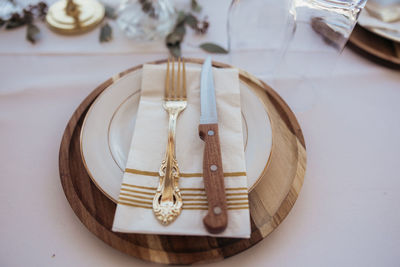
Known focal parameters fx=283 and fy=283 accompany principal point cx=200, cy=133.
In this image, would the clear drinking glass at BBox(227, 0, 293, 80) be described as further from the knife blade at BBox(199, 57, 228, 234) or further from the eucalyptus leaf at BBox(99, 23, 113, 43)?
the eucalyptus leaf at BBox(99, 23, 113, 43)

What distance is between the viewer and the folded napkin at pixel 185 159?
1.25 feet

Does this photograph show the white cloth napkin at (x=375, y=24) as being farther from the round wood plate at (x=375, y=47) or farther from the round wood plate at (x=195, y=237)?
the round wood plate at (x=195, y=237)

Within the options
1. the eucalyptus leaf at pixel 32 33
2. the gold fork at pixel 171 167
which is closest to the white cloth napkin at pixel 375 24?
the gold fork at pixel 171 167

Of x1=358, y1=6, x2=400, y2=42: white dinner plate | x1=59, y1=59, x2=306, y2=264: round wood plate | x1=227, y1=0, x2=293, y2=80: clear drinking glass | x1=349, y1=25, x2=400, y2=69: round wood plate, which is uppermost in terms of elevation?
x1=358, y1=6, x2=400, y2=42: white dinner plate

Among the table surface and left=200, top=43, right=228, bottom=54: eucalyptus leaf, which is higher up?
left=200, top=43, right=228, bottom=54: eucalyptus leaf

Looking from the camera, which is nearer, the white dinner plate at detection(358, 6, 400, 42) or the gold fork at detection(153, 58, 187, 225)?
the gold fork at detection(153, 58, 187, 225)

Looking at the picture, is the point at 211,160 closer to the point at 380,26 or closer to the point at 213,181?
the point at 213,181

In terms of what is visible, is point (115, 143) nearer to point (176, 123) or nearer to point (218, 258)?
point (176, 123)

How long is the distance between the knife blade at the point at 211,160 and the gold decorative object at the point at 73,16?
1.20 feet

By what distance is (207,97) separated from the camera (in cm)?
50

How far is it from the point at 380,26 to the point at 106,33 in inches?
25.4

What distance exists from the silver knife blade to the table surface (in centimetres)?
16

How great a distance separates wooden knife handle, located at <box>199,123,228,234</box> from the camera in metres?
0.36

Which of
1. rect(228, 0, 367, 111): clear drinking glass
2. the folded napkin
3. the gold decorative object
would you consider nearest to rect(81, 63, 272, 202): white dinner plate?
the folded napkin
